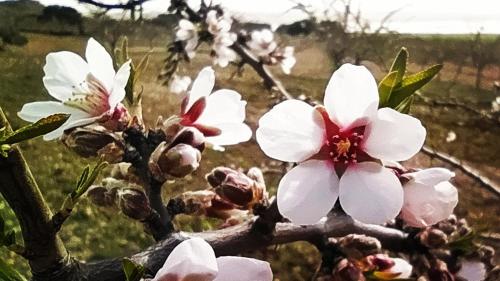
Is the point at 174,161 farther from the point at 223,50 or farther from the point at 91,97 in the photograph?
the point at 223,50

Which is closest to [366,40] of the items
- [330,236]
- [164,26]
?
[164,26]

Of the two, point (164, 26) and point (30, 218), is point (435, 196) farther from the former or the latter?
point (164, 26)

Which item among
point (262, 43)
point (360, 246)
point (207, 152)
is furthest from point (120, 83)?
point (262, 43)

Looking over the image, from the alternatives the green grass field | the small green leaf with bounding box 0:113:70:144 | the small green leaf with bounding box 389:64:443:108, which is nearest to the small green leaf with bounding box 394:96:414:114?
the small green leaf with bounding box 389:64:443:108

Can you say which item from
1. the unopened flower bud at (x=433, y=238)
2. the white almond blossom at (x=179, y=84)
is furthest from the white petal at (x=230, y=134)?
the white almond blossom at (x=179, y=84)

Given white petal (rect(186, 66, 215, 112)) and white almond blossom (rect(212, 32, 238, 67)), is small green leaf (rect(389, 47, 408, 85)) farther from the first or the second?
white almond blossom (rect(212, 32, 238, 67))
